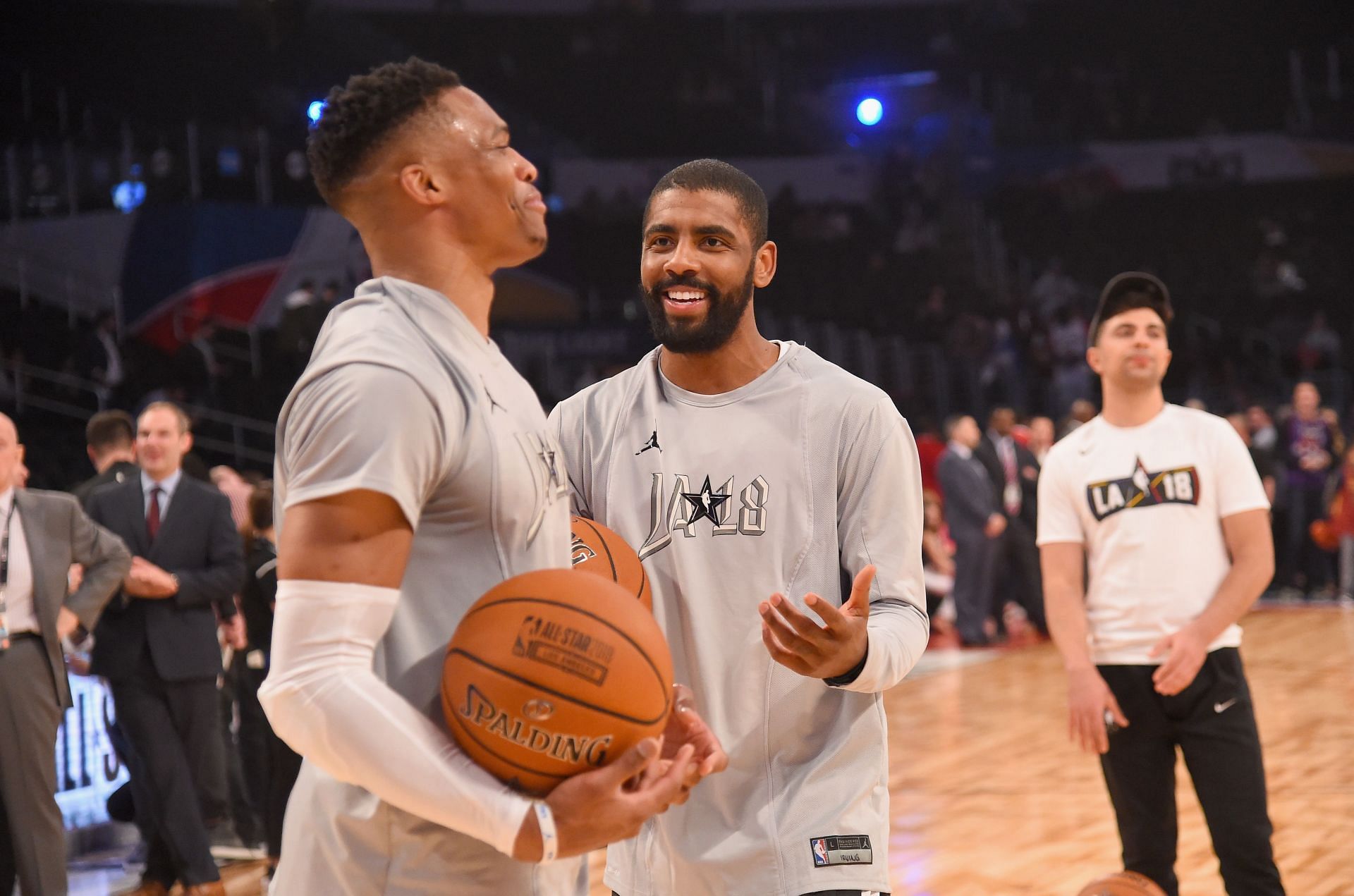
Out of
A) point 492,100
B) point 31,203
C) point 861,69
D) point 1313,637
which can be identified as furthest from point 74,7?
point 1313,637

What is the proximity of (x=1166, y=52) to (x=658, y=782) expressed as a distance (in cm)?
2450

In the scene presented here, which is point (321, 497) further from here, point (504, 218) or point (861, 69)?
point (861, 69)

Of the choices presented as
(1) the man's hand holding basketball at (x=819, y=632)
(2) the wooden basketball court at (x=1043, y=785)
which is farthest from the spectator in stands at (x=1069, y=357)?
(1) the man's hand holding basketball at (x=819, y=632)

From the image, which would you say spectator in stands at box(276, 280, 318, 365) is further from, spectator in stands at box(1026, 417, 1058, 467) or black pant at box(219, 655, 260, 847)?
black pant at box(219, 655, 260, 847)

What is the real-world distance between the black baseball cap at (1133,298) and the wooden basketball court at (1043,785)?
2.34m

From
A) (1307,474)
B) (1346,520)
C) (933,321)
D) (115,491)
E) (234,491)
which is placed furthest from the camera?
(933,321)

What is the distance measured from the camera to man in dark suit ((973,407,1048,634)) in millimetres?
12352

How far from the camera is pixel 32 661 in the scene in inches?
202

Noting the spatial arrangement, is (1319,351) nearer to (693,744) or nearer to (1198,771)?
(1198,771)

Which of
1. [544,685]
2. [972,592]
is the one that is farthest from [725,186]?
[972,592]

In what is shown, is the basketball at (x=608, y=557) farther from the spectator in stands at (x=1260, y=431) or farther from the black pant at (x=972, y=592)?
the spectator in stands at (x=1260, y=431)

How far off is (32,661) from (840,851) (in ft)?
12.1

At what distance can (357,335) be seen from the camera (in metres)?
1.84

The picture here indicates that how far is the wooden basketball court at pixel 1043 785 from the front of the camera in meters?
5.63
